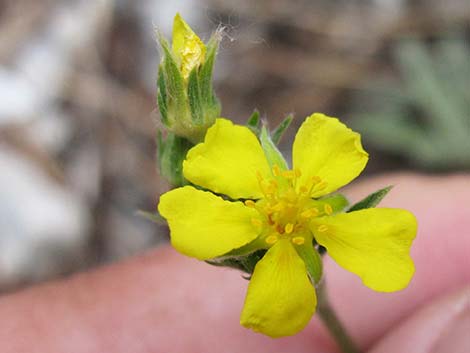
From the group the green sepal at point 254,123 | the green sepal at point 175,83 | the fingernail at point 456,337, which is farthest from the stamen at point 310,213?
the fingernail at point 456,337

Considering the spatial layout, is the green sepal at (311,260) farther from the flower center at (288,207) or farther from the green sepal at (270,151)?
the green sepal at (270,151)

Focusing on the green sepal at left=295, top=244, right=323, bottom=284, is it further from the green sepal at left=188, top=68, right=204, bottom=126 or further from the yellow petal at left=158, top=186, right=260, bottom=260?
the green sepal at left=188, top=68, right=204, bottom=126

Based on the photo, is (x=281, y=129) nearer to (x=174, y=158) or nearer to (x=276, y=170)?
(x=276, y=170)

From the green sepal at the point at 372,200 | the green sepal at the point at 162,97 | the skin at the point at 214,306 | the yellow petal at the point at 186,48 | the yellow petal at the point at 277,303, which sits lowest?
the skin at the point at 214,306

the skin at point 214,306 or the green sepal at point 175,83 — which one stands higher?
the green sepal at point 175,83

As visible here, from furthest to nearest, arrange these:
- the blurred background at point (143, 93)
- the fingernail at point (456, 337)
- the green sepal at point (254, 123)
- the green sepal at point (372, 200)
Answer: the blurred background at point (143, 93), the fingernail at point (456, 337), the green sepal at point (254, 123), the green sepal at point (372, 200)

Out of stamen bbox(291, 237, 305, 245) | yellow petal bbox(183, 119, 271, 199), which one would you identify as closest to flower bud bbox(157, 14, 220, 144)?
yellow petal bbox(183, 119, 271, 199)

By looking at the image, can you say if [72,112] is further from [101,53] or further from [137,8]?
[137,8]

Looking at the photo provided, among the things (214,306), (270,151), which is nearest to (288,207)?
(270,151)

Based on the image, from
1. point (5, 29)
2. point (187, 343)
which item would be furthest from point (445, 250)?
point (5, 29)

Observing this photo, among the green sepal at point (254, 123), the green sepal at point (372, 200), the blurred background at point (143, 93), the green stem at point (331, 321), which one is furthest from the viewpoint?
the blurred background at point (143, 93)
